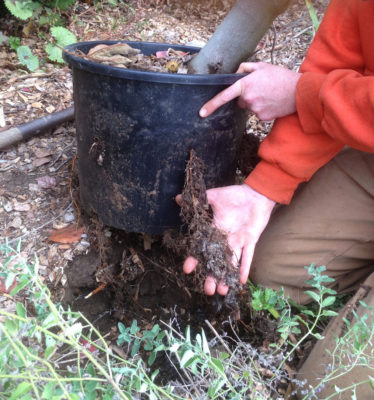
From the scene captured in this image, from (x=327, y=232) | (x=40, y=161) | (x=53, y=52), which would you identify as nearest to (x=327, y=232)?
(x=327, y=232)

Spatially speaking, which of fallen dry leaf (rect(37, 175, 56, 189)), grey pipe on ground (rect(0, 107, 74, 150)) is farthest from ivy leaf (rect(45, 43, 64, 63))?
fallen dry leaf (rect(37, 175, 56, 189))

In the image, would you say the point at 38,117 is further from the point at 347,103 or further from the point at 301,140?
the point at 347,103

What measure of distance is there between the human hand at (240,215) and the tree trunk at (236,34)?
0.46m

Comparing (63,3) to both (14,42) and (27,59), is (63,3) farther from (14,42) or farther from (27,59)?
(27,59)

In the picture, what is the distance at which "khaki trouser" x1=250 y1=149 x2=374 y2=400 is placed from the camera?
1.64 m

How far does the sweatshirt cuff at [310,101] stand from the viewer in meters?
1.27

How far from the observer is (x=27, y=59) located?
2.65m

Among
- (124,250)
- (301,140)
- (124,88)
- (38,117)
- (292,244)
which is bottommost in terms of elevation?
(124,250)

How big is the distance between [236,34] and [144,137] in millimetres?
530

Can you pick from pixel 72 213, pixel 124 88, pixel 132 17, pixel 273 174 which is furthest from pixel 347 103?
pixel 132 17

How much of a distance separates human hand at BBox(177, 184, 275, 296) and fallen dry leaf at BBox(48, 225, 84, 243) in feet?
1.88

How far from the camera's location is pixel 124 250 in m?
1.80

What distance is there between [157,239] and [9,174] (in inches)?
31.1

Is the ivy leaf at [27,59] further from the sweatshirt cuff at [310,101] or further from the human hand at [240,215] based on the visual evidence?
the sweatshirt cuff at [310,101]
